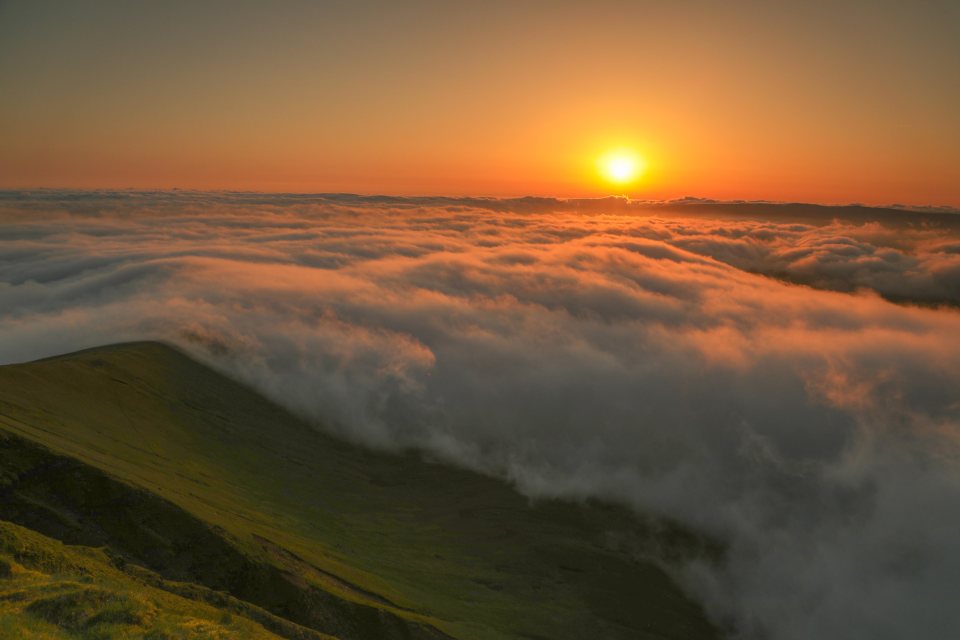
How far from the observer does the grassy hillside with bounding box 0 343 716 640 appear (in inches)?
2847

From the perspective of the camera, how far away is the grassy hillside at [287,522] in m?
72.3

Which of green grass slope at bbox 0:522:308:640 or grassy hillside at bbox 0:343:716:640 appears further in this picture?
grassy hillside at bbox 0:343:716:640

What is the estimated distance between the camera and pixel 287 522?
117 m

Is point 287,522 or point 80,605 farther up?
point 80,605

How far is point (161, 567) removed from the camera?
6900cm

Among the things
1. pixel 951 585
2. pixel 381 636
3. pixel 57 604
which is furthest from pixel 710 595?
pixel 57 604

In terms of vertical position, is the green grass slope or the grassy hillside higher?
the green grass slope

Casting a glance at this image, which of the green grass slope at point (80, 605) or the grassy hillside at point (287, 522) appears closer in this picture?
the green grass slope at point (80, 605)

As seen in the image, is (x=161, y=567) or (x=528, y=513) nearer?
(x=161, y=567)

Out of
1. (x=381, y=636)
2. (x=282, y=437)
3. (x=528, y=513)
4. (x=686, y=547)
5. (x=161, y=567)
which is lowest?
(x=686, y=547)

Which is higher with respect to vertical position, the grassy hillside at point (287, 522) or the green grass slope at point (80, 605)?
the green grass slope at point (80, 605)

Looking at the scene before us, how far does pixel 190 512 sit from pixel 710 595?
143m

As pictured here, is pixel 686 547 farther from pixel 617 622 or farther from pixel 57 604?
pixel 57 604

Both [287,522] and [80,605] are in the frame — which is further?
[287,522]
